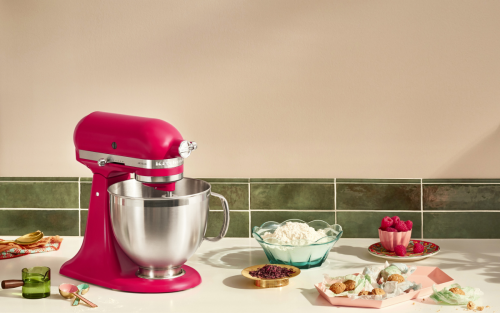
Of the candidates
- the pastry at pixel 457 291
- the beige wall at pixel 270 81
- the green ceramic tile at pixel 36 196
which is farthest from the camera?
the green ceramic tile at pixel 36 196

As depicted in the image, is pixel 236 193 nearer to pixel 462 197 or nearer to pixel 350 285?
pixel 350 285

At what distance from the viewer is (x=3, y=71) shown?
191 cm

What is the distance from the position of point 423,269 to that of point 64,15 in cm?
152

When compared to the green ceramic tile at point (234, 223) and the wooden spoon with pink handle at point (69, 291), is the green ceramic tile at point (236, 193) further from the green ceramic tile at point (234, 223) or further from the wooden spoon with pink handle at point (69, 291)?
the wooden spoon with pink handle at point (69, 291)

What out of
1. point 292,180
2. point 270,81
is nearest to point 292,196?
point 292,180

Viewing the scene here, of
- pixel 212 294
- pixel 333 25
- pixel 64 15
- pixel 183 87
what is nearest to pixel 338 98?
pixel 333 25

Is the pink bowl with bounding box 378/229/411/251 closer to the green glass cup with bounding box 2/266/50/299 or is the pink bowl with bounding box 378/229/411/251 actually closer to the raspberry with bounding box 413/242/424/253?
the raspberry with bounding box 413/242/424/253

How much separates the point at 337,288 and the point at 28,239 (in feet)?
3.59

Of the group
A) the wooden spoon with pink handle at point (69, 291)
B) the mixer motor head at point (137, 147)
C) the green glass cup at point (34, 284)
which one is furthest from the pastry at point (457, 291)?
the green glass cup at point (34, 284)

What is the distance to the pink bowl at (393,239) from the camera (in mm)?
1635

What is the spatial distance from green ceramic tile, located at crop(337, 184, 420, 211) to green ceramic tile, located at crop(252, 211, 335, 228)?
6cm

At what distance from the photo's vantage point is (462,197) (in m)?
1.83

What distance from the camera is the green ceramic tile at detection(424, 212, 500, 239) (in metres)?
1.83

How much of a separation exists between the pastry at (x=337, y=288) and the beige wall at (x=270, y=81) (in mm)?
634
